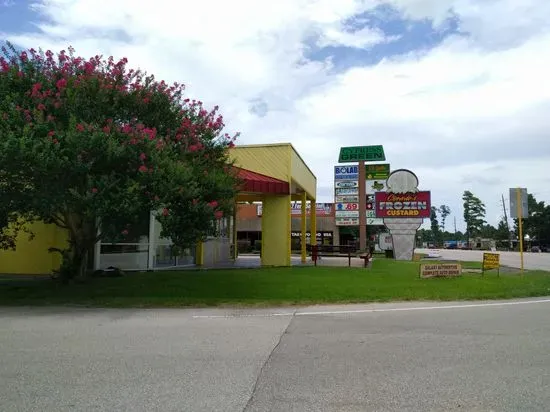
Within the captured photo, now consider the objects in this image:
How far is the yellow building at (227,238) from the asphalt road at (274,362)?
8455 mm

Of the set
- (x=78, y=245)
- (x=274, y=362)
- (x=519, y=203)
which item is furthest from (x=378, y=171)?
(x=274, y=362)

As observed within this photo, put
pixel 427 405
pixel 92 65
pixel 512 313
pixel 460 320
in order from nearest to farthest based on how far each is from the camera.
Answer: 1. pixel 427 405
2. pixel 460 320
3. pixel 512 313
4. pixel 92 65

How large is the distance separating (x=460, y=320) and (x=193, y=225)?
20.7 feet

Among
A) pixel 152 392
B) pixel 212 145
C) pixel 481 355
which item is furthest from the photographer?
pixel 212 145

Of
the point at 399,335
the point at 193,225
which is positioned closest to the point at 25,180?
the point at 193,225

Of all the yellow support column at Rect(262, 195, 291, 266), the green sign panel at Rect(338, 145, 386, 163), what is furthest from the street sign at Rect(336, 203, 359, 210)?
the yellow support column at Rect(262, 195, 291, 266)

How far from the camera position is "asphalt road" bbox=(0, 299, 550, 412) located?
16.8 feet

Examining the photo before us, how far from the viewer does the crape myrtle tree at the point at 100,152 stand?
11539 mm

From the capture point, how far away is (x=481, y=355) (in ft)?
23.1

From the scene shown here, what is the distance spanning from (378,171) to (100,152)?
38.5 m

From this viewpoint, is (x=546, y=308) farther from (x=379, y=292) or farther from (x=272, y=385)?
(x=272, y=385)

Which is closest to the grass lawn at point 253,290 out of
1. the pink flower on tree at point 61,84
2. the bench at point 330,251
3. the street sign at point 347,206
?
the pink flower on tree at point 61,84

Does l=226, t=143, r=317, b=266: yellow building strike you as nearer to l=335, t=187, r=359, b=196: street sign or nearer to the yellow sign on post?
the yellow sign on post

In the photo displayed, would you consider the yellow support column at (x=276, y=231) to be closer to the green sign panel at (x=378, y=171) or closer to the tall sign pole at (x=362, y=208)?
the tall sign pole at (x=362, y=208)
